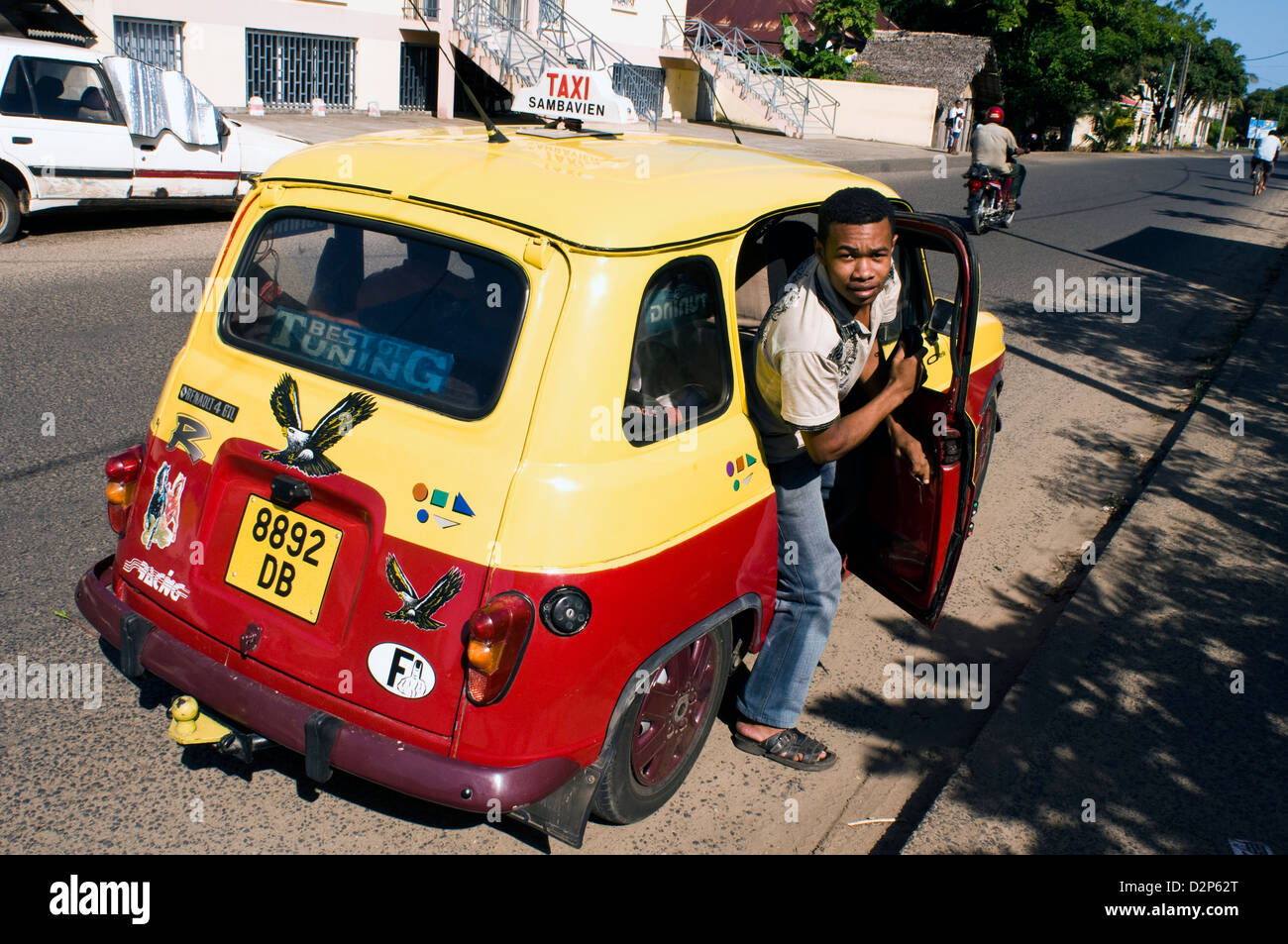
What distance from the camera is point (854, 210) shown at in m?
3.00

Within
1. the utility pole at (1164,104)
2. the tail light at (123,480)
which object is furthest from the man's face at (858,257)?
the utility pole at (1164,104)

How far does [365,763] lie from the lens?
2588 mm

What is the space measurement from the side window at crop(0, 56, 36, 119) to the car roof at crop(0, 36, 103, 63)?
0.10 metres

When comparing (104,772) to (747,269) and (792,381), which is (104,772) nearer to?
(792,381)

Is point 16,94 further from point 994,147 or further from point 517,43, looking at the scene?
point 517,43

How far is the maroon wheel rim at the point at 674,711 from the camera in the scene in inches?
123

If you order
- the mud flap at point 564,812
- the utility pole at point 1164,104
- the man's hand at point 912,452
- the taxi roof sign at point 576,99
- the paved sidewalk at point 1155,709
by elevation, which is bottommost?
the paved sidewalk at point 1155,709

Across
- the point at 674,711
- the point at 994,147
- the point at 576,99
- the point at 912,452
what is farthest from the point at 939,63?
the point at 674,711

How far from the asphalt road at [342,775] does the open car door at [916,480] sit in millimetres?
529

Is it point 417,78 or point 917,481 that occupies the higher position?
point 417,78

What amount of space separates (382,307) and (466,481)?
723 mm

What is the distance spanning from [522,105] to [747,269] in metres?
1.09

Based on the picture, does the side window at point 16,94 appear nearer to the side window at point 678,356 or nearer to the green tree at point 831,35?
the side window at point 678,356

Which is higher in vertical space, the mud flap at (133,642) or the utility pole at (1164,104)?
the utility pole at (1164,104)
